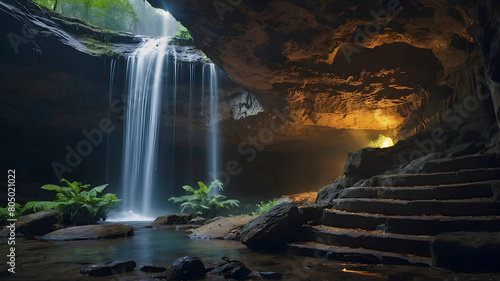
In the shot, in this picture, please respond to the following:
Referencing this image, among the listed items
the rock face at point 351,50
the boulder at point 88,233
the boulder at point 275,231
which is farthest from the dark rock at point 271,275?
the boulder at point 88,233

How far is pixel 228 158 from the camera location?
18.8 meters

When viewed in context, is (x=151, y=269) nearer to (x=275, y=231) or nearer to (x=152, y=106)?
(x=275, y=231)

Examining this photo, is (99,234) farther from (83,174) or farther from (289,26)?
(83,174)

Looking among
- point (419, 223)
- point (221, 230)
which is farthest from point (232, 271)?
point (221, 230)

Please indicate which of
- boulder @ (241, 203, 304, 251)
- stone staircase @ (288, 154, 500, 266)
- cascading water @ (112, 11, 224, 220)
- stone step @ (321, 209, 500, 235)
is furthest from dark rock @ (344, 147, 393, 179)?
cascading water @ (112, 11, 224, 220)

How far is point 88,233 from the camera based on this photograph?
22.5ft

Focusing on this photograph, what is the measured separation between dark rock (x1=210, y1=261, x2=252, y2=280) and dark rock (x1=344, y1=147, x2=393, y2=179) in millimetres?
5173

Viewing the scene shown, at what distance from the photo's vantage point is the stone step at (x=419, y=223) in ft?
13.9

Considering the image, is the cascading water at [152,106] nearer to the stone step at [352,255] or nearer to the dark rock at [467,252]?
the stone step at [352,255]

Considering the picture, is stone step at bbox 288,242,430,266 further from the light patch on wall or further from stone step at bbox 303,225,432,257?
the light patch on wall

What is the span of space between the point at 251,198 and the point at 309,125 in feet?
22.4

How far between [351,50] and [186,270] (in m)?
8.30

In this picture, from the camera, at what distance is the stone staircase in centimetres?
424


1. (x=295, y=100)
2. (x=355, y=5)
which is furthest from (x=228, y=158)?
(x=355, y=5)
